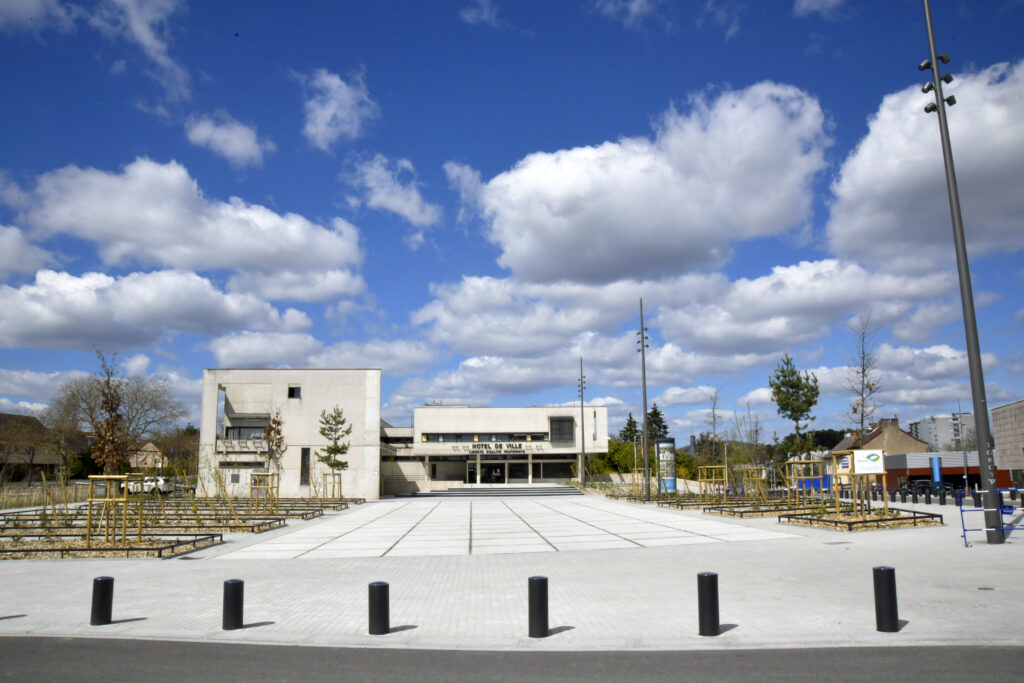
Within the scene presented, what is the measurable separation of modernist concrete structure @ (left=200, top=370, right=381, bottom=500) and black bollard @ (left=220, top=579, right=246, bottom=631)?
1661 inches

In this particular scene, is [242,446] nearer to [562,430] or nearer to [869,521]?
[562,430]

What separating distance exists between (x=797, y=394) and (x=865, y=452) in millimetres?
27314

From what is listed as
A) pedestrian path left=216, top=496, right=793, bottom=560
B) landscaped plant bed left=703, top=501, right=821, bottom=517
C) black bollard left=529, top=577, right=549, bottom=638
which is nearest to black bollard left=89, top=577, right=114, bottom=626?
black bollard left=529, top=577, right=549, bottom=638

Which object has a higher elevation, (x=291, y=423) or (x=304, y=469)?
(x=291, y=423)

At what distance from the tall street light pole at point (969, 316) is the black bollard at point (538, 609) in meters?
11.3

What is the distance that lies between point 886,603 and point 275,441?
47119mm

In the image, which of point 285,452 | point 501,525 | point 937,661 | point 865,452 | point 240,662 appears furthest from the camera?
point 285,452

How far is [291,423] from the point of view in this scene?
52.4m

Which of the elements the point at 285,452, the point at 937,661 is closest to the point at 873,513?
the point at 937,661

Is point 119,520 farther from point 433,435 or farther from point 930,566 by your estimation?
point 433,435

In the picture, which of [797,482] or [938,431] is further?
[938,431]

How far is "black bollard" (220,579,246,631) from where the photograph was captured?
349 inches

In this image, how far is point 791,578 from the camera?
38.2 feet

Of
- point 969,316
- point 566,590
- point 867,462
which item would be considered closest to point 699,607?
point 566,590
